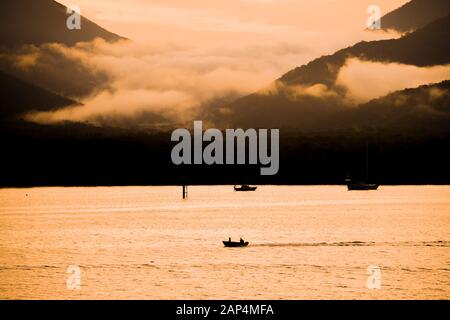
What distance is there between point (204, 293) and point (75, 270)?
51.2 ft

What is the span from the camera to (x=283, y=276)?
58406 mm

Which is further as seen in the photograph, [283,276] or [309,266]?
[309,266]

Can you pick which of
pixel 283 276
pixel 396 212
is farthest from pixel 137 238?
pixel 396 212

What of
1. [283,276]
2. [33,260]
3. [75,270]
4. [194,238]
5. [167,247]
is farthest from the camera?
[194,238]
